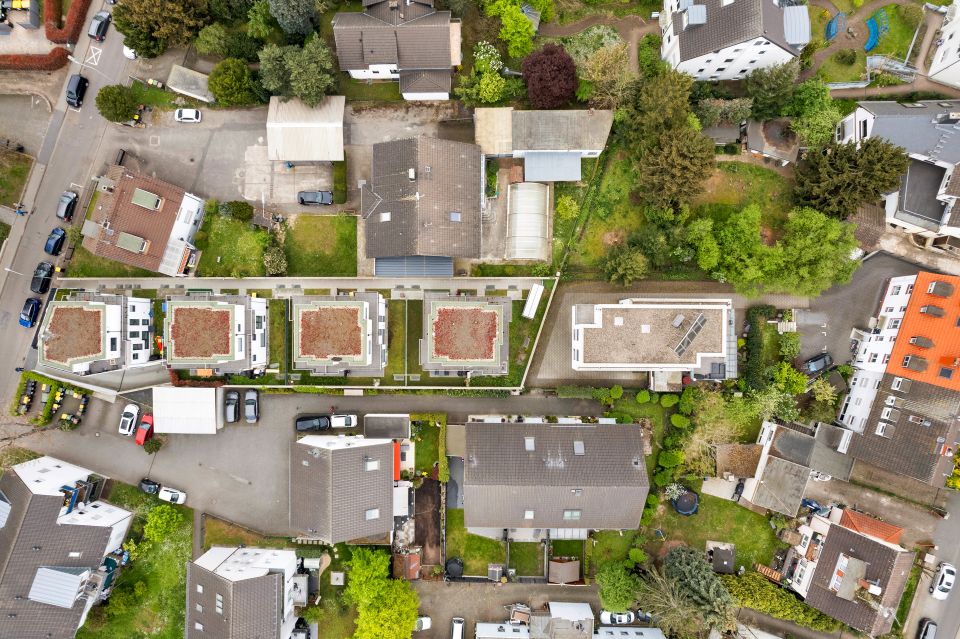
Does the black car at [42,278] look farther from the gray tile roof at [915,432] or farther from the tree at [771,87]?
the gray tile roof at [915,432]

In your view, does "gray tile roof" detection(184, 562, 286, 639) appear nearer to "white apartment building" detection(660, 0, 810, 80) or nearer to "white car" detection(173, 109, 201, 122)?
"white car" detection(173, 109, 201, 122)

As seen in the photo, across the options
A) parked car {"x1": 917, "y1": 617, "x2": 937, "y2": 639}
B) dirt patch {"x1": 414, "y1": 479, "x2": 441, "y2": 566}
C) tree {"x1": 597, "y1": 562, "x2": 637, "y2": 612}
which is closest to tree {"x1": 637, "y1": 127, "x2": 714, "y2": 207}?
tree {"x1": 597, "y1": 562, "x2": 637, "y2": 612}

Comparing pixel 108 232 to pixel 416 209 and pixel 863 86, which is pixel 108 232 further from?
pixel 863 86

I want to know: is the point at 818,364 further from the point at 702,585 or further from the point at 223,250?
the point at 223,250

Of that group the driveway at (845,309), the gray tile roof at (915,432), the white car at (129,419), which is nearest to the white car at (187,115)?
the white car at (129,419)

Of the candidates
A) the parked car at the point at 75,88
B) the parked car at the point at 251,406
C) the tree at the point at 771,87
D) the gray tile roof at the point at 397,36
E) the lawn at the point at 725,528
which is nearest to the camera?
the tree at the point at 771,87

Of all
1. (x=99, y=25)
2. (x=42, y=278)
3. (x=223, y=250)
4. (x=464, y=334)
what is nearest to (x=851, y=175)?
(x=464, y=334)
